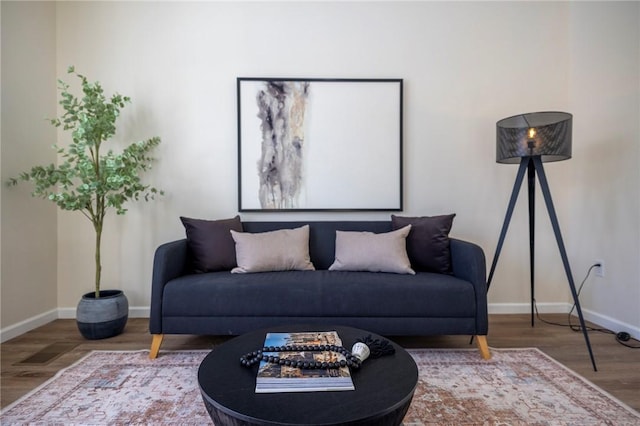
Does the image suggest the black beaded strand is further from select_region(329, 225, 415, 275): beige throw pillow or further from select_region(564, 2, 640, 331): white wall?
select_region(564, 2, 640, 331): white wall

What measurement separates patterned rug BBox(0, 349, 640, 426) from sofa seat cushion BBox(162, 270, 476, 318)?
0.30m

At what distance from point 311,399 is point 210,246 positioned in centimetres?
158

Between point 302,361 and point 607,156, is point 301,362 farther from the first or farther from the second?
point 607,156

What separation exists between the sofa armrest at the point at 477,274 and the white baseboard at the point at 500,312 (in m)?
1.04

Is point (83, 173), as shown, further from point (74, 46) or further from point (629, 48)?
point (629, 48)

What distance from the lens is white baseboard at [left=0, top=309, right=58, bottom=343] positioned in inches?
88.2

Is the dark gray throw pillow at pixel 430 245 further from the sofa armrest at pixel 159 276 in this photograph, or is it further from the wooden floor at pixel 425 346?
the sofa armrest at pixel 159 276

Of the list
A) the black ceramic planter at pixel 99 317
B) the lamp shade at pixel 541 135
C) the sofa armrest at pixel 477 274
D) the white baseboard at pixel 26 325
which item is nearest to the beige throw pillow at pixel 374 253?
the sofa armrest at pixel 477 274

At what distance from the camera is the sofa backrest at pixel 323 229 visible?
249 cm

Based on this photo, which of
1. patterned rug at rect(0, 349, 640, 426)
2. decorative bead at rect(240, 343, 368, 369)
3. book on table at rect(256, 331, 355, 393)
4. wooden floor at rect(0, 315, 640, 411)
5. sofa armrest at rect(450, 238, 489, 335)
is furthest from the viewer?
sofa armrest at rect(450, 238, 489, 335)

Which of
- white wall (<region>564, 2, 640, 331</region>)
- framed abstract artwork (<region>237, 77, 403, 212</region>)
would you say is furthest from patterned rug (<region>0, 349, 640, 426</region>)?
framed abstract artwork (<region>237, 77, 403, 212</region>)

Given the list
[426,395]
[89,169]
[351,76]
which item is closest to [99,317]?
[89,169]

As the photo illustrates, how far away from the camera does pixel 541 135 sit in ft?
6.79

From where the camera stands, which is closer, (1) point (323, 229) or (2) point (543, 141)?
(2) point (543, 141)
